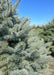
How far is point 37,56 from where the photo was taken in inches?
75.4

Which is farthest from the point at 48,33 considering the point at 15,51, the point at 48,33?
the point at 15,51

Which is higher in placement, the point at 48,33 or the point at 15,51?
the point at 15,51

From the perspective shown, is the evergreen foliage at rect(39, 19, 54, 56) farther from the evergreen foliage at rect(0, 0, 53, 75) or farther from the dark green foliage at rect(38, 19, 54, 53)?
the evergreen foliage at rect(0, 0, 53, 75)

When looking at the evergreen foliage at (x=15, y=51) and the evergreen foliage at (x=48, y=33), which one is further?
the evergreen foliage at (x=48, y=33)

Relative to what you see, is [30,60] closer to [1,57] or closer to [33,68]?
[33,68]

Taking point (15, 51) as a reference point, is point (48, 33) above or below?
below

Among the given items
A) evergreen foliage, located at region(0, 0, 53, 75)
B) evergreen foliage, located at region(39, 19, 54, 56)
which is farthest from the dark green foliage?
evergreen foliage, located at region(0, 0, 53, 75)

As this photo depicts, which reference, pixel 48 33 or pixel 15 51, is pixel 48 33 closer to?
pixel 48 33

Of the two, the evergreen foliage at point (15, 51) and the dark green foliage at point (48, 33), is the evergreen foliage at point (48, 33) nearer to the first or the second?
the dark green foliage at point (48, 33)

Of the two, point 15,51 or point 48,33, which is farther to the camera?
point 48,33

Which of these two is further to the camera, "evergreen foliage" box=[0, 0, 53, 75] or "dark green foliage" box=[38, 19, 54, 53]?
"dark green foliage" box=[38, 19, 54, 53]

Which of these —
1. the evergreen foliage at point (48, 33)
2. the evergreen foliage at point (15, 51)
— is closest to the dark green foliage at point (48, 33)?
the evergreen foliage at point (48, 33)

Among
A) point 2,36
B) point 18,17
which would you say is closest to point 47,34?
point 18,17

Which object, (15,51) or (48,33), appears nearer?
(15,51)
